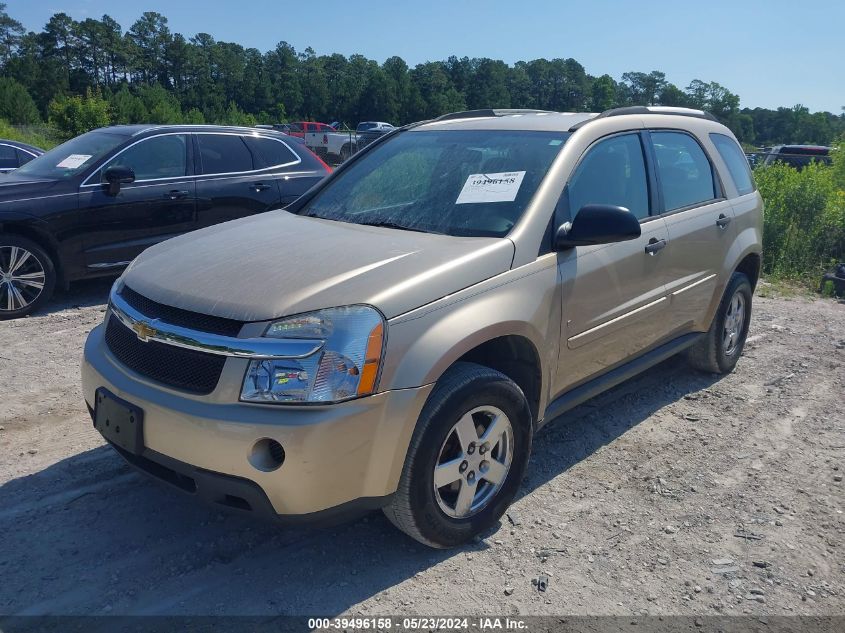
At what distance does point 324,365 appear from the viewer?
2.59 m

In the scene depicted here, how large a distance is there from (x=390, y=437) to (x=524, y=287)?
975 millimetres

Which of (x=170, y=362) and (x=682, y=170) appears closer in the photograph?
(x=170, y=362)

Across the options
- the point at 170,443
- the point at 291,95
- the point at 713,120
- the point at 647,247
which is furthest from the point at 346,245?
the point at 291,95

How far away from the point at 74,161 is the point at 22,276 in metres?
1.29

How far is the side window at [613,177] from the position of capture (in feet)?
12.1

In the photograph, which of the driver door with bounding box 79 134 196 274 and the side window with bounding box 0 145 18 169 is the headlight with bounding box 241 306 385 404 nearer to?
the driver door with bounding box 79 134 196 274

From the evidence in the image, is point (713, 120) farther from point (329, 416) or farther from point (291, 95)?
point (291, 95)

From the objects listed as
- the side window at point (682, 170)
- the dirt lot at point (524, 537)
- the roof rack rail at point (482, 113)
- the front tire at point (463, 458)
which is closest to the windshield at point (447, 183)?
the roof rack rail at point (482, 113)

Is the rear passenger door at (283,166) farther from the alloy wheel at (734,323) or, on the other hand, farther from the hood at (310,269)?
the alloy wheel at (734,323)

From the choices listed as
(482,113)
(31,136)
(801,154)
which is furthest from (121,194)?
(31,136)

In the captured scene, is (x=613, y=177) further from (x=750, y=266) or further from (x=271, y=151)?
(x=271, y=151)

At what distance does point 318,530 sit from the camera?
10.8ft

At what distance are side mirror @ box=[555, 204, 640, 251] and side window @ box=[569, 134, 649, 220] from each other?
25cm

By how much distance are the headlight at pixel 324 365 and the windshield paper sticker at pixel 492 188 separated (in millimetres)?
1160
